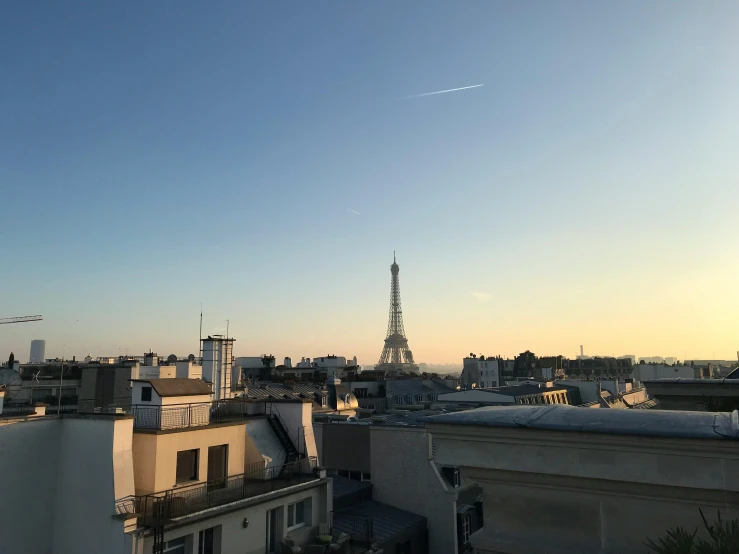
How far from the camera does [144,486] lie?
703 inches

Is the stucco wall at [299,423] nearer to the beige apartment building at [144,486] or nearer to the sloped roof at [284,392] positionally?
the beige apartment building at [144,486]

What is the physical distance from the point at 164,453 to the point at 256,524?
471cm

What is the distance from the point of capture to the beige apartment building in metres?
16.8

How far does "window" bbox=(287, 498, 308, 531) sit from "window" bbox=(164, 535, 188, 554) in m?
5.17

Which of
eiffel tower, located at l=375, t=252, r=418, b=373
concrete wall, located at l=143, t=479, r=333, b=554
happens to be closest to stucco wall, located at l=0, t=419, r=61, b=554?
concrete wall, located at l=143, t=479, r=333, b=554

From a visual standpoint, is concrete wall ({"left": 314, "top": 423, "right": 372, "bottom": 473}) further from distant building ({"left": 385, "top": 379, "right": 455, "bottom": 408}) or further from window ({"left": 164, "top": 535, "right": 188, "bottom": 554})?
distant building ({"left": 385, "top": 379, "right": 455, "bottom": 408})

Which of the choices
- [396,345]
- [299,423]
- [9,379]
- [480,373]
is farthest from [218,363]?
[396,345]

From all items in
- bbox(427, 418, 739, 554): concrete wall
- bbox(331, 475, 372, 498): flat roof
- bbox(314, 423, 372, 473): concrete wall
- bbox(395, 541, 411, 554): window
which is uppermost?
bbox(427, 418, 739, 554): concrete wall

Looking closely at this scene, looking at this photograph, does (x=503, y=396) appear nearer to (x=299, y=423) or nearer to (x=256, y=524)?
(x=299, y=423)

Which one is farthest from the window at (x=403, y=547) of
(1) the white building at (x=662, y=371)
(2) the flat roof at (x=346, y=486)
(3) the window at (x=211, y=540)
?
(1) the white building at (x=662, y=371)

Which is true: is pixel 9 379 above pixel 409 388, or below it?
above

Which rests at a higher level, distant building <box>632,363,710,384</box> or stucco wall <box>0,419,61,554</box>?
distant building <box>632,363,710,384</box>

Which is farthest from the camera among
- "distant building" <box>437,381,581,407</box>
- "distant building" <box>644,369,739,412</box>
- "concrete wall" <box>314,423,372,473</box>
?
"distant building" <box>437,381,581,407</box>

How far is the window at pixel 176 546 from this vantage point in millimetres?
17348
